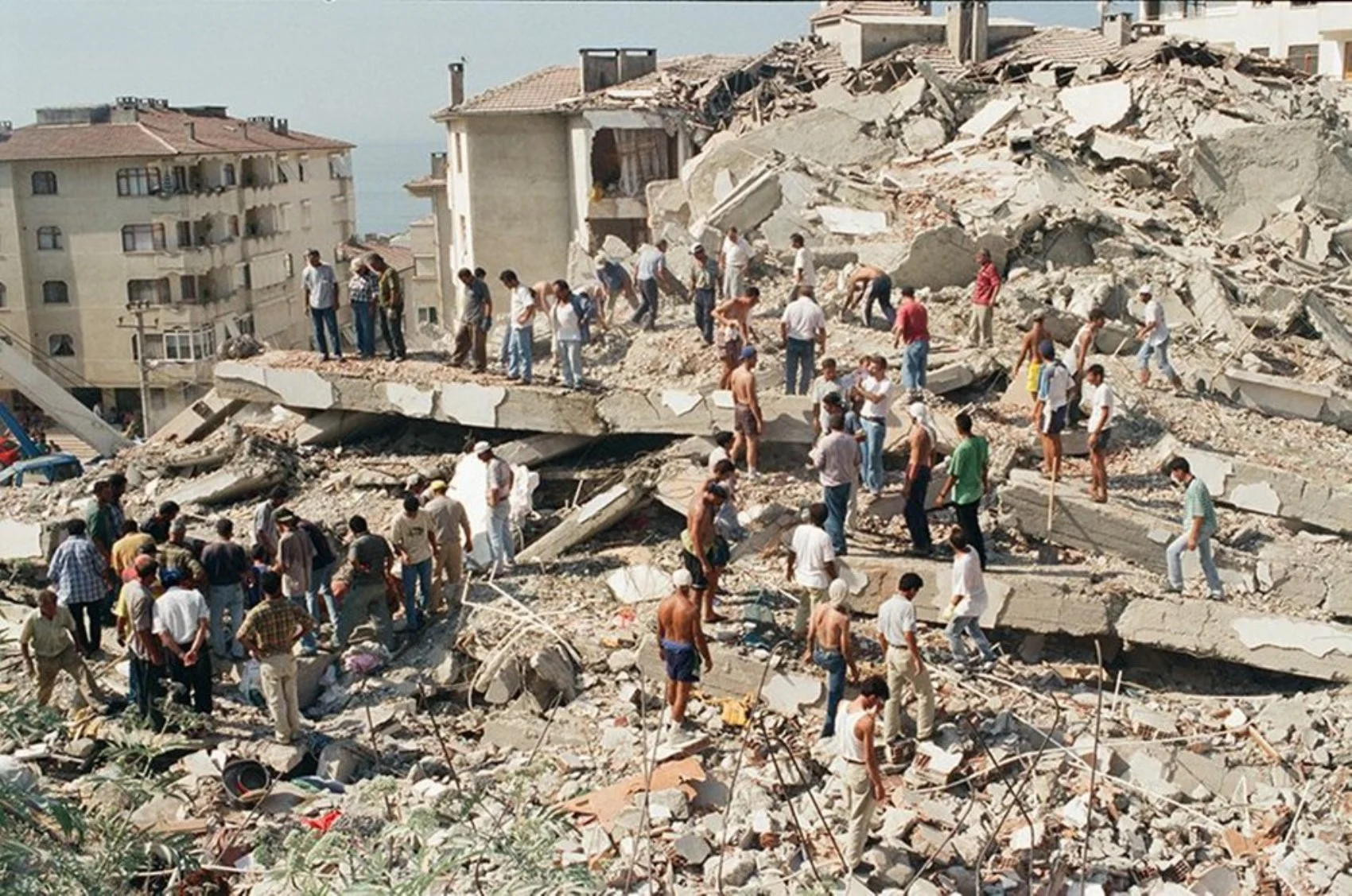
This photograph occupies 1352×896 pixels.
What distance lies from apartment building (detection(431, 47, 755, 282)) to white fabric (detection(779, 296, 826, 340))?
15857mm

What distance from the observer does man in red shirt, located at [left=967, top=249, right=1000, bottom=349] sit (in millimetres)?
15734

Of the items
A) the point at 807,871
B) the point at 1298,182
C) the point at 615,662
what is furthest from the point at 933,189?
the point at 807,871

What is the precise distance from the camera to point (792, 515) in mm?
12516

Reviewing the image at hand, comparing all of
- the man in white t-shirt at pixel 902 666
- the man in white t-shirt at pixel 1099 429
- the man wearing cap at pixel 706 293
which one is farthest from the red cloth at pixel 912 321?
the man in white t-shirt at pixel 902 666

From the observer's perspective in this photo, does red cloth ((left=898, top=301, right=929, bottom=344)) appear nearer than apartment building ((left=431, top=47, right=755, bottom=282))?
Yes

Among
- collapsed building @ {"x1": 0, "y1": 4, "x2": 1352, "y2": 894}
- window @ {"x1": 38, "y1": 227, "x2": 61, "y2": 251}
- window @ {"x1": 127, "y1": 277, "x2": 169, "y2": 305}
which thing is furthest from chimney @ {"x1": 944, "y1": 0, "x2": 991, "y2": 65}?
window @ {"x1": 38, "y1": 227, "x2": 61, "y2": 251}

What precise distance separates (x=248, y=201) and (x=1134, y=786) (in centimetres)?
3938

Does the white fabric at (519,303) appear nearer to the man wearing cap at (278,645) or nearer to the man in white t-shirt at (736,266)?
the man in white t-shirt at (736,266)

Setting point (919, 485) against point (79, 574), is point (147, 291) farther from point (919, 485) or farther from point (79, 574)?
point (919, 485)

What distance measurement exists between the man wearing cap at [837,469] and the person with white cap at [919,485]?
456 millimetres

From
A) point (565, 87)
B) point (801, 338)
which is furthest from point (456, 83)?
point (801, 338)

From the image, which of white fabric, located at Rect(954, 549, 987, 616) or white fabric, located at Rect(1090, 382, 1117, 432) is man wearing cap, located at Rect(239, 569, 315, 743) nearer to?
white fabric, located at Rect(954, 549, 987, 616)

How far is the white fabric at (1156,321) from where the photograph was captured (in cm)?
1507

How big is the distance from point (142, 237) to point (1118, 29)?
86.7 feet
